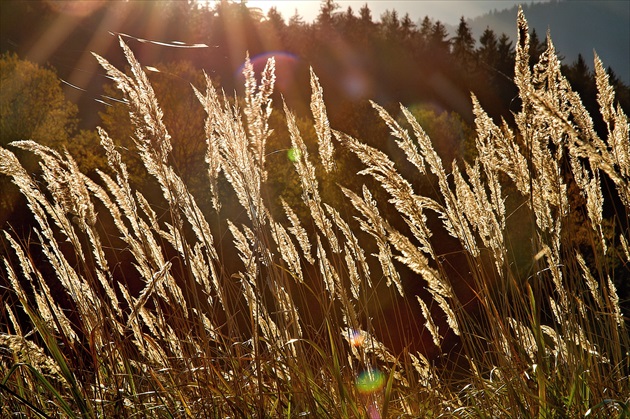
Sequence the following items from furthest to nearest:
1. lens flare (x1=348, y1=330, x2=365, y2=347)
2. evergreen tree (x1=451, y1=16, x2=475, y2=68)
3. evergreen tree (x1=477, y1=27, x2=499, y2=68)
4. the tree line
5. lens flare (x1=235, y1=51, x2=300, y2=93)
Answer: evergreen tree (x1=451, y1=16, x2=475, y2=68) → evergreen tree (x1=477, y1=27, x2=499, y2=68) → lens flare (x1=235, y1=51, x2=300, y2=93) → the tree line → lens flare (x1=348, y1=330, x2=365, y2=347)

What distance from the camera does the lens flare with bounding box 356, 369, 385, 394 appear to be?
2479 millimetres

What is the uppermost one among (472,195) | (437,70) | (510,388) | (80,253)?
(472,195)

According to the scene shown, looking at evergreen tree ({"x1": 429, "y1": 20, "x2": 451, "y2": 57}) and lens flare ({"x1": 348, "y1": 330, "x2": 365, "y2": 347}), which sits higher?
lens flare ({"x1": 348, "y1": 330, "x2": 365, "y2": 347})

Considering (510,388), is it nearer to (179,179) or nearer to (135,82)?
(179,179)

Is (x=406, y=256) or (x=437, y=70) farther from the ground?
(x=406, y=256)

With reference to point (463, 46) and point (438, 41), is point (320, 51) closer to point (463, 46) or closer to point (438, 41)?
point (438, 41)

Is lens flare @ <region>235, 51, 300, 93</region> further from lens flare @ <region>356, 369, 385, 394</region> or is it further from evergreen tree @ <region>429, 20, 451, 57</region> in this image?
lens flare @ <region>356, 369, 385, 394</region>

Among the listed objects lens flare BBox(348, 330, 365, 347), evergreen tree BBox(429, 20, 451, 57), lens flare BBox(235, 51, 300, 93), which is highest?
lens flare BBox(348, 330, 365, 347)

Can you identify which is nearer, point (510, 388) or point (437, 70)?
point (510, 388)

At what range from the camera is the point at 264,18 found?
60281 millimetres

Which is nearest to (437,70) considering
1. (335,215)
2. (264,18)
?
(264,18)

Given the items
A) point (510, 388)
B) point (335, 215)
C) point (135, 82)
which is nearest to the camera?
point (510, 388)

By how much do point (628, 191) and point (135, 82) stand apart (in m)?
1.88

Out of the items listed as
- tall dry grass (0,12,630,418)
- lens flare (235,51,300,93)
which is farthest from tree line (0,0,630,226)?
tall dry grass (0,12,630,418)
